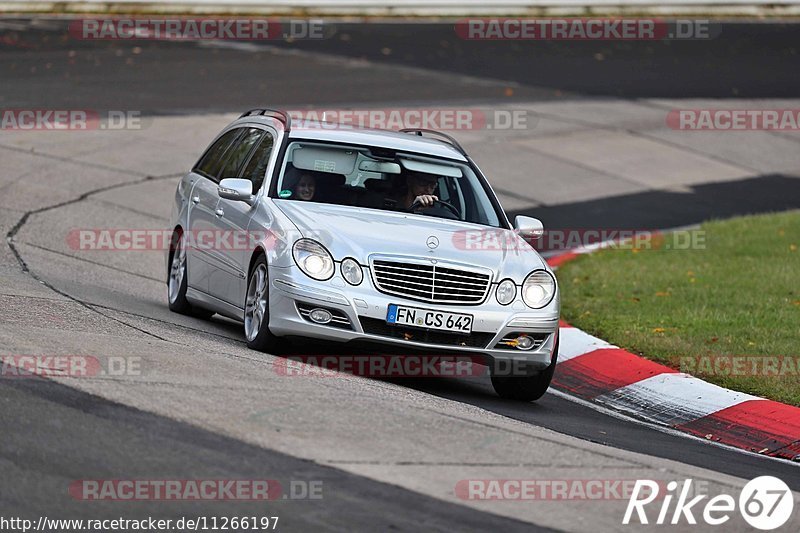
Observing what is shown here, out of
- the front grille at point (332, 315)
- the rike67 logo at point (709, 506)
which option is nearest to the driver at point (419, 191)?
the front grille at point (332, 315)

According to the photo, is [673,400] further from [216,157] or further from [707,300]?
[216,157]

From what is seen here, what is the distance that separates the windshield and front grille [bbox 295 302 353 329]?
3.83 feet

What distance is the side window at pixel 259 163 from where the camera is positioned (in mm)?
10586

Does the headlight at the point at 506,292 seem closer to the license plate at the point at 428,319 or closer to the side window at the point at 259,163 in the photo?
the license plate at the point at 428,319

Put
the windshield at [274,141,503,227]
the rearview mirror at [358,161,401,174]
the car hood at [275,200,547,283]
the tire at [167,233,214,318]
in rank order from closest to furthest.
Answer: the car hood at [275,200,547,283], the windshield at [274,141,503,227], the rearview mirror at [358,161,401,174], the tire at [167,233,214,318]

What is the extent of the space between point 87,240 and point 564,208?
648 cm

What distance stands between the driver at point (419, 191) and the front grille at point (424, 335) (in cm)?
133

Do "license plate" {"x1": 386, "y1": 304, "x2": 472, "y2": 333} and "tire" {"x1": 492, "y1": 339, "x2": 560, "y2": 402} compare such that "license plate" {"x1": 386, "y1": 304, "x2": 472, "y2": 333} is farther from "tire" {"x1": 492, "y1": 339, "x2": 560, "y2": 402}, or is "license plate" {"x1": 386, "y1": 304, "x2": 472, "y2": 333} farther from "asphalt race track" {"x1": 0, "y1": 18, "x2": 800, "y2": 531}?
"tire" {"x1": 492, "y1": 339, "x2": 560, "y2": 402}

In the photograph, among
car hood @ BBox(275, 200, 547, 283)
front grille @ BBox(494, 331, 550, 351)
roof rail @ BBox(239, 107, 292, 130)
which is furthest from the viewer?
roof rail @ BBox(239, 107, 292, 130)

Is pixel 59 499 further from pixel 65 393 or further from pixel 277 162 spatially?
pixel 277 162

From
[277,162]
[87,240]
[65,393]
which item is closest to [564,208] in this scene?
[87,240]

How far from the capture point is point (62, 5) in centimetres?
2816

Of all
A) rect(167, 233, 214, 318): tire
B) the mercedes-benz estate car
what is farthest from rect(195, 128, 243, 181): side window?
rect(167, 233, 214, 318): tire

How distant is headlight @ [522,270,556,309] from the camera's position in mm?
9578
